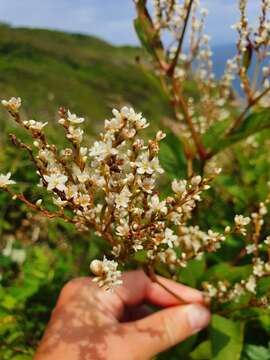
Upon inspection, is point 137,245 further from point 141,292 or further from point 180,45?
point 180,45

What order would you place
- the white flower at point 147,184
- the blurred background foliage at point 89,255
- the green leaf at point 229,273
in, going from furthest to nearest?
1. the blurred background foliage at point 89,255
2. the green leaf at point 229,273
3. the white flower at point 147,184

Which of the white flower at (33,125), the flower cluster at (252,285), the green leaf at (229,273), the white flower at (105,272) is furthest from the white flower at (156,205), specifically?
the green leaf at (229,273)

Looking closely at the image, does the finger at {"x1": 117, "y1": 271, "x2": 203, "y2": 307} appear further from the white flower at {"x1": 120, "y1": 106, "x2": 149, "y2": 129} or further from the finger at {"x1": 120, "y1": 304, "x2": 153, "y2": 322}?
the white flower at {"x1": 120, "y1": 106, "x2": 149, "y2": 129}

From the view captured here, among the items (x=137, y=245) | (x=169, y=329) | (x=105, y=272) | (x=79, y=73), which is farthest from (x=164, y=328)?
(x=79, y=73)

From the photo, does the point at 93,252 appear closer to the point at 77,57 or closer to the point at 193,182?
the point at 193,182

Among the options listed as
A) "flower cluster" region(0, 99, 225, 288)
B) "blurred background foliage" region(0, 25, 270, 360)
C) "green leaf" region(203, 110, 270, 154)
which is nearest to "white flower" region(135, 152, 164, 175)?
"flower cluster" region(0, 99, 225, 288)

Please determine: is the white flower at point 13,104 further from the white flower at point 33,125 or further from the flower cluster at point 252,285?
the flower cluster at point 252,285
